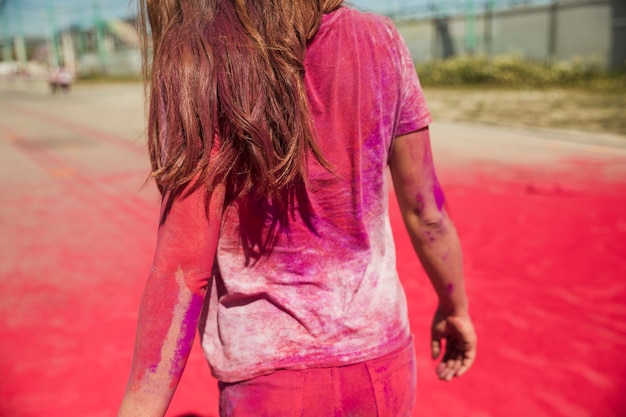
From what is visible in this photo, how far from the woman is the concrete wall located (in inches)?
763

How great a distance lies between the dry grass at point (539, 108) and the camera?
1073 centimetres

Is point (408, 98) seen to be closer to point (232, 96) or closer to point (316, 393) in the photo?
point (232, 96)

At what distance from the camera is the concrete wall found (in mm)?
18156

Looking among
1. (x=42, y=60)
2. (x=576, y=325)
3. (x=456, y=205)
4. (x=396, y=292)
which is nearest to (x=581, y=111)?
(x=456, y=205)

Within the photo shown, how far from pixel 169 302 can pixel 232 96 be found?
13.5 inches

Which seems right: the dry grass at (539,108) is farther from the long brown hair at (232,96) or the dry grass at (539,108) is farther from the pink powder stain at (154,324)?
the pink powder stain at (154,324)

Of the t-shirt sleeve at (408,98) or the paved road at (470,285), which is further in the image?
the paved road at (470,285)

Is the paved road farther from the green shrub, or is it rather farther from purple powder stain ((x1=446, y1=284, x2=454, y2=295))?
the green shrub

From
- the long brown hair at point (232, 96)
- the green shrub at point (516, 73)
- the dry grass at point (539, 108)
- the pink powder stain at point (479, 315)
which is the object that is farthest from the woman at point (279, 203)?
the green shrub at point (516, 73)

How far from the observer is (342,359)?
1.07 meters

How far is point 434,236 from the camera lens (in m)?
1.29

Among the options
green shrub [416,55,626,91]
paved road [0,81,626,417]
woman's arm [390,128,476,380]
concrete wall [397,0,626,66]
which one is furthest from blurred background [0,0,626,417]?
concrete wall [397,0,626,66]

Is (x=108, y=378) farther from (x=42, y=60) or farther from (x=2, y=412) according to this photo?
(x=42, y=60)

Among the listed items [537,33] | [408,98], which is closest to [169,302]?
[408,98]
